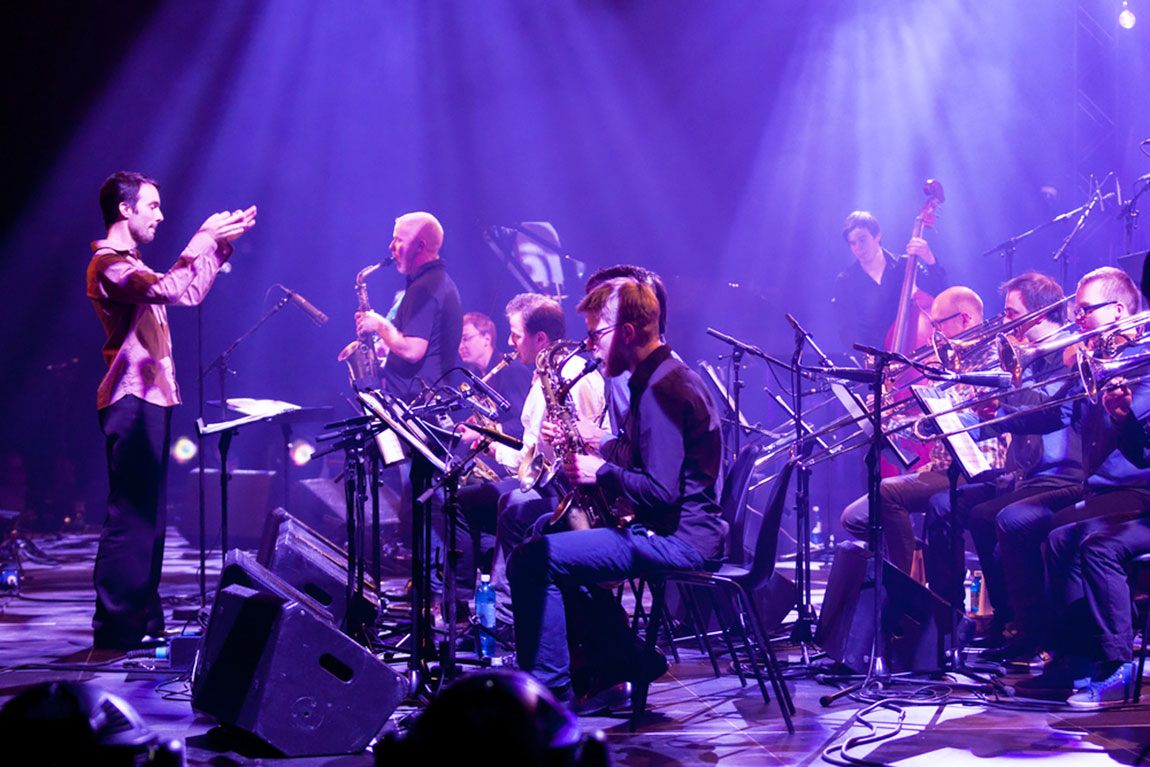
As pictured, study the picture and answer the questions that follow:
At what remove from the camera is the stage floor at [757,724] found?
9.87ft

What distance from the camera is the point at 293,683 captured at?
9.74 feet

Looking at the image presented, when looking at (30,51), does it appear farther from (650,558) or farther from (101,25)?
(650,558)

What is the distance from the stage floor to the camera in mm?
3008

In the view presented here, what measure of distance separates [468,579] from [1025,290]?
3.22m

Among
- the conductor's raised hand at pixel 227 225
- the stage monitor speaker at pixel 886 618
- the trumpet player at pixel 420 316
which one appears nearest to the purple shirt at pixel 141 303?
the conductor's raised hand at pixel 227 225

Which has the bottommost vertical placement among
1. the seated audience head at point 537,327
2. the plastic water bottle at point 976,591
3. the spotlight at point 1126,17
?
the plastic water bottle at point 976,591

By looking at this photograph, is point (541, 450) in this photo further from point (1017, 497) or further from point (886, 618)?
point (1017, 497)

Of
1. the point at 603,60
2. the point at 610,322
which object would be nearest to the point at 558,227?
the point at 603,60

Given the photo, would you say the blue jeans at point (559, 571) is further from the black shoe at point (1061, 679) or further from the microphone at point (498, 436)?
the black shoe at point (1061, 679)

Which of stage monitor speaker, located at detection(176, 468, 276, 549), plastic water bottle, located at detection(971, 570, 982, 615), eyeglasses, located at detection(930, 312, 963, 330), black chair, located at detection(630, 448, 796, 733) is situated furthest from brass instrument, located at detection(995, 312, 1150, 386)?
stage monitor speaker, located at detection(176, 468, 276, 549)

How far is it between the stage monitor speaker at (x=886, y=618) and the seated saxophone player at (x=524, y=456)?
4.09 feet

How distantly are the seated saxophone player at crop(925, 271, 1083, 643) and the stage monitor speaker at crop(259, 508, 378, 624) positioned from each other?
269cm

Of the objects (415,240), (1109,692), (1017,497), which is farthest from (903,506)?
(415,240)

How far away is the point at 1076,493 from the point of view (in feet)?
14.4
